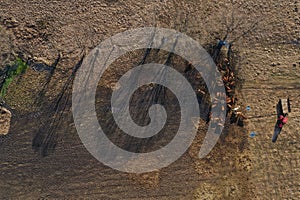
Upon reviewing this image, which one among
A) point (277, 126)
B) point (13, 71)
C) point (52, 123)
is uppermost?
point (277, 126)

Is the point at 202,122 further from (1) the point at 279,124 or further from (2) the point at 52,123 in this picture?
(2) the point at 52,123

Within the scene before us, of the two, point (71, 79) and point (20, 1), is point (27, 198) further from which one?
point (20, 1)

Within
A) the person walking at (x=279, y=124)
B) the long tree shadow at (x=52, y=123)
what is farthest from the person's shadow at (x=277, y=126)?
the long tree shadow at (x=52, y=123)

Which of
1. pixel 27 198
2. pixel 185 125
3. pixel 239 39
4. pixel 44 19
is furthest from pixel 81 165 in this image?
pixel 239 39

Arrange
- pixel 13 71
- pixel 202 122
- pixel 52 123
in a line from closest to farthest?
pixel 13 71 < pixel 52 123 < pixel 202 122

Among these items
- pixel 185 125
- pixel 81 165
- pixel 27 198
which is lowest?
pixel 27 198

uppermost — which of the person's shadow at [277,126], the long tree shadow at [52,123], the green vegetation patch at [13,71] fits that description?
the person's shadow at [277,126]

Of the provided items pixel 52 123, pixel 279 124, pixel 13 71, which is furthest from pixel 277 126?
pixel 13 71

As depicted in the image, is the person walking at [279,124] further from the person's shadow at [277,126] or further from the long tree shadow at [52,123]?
the long tree shadow at [52,123]

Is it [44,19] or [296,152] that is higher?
[44,19]
